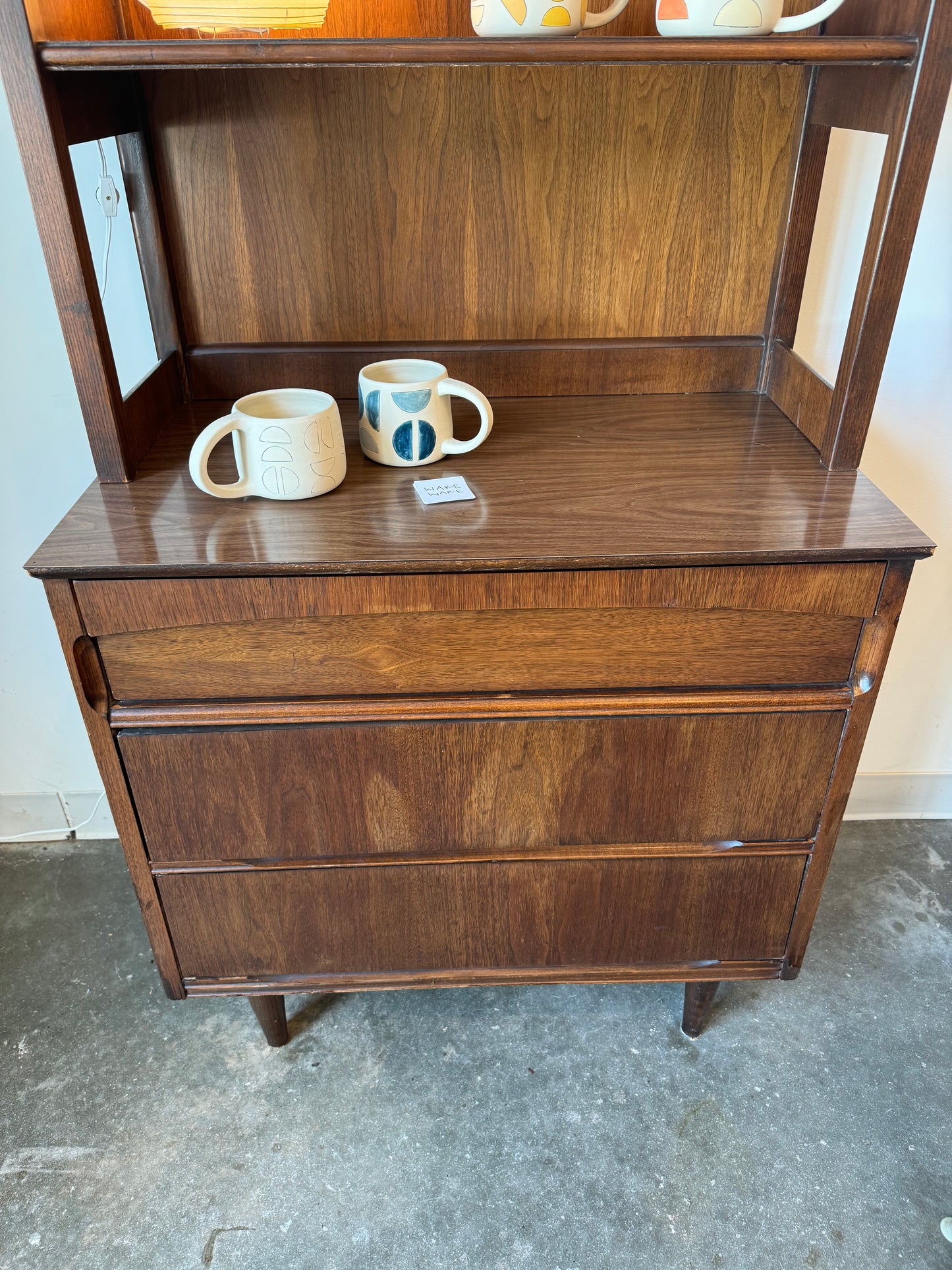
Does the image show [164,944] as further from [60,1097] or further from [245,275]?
[245,275]

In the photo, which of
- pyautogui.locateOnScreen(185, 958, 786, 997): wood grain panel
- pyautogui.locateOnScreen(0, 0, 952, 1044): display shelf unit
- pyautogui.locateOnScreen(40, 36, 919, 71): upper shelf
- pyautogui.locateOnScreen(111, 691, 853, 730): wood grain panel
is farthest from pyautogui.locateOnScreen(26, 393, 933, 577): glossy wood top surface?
pyautogui.locateOnScreen(185, 958, 786, 997): wood grain panel

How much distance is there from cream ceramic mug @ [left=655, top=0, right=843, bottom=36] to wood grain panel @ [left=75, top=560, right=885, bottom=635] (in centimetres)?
49

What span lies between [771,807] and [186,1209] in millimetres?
A: 855

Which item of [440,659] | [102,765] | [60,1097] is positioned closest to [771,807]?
[440,659]

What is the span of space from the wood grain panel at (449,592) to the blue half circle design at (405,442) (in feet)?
0.70

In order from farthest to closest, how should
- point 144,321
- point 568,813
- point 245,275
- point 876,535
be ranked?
point 144,321
point 245,275
point 568,813
point 876,535

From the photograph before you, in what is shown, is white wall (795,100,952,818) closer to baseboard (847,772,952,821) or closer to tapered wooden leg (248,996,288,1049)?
baseboard (847,772,952,821)

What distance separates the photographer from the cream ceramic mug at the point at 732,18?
82 cm

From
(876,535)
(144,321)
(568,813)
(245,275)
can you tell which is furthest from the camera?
(144,321)

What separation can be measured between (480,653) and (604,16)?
63cm

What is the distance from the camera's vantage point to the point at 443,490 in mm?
953

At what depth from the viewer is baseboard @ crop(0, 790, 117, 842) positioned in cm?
159

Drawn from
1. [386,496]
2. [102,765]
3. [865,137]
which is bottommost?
[102,765]

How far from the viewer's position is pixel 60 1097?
1.23 meters
